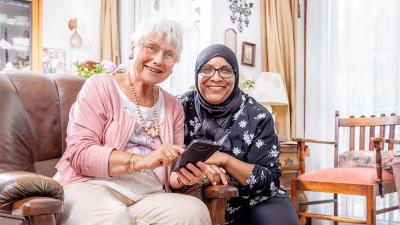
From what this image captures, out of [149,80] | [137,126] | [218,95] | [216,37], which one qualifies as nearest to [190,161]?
[137,126]

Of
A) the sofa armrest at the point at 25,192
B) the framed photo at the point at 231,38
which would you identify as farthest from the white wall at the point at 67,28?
the sofa armrest at the point at 25,192

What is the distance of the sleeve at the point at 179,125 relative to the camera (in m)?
1.85

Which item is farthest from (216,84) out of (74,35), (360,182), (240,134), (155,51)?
(74,35)

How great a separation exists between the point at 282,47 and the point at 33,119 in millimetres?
2726

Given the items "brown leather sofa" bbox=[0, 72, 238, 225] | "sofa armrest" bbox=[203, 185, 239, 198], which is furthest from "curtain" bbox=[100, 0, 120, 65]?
"sofa armrest" bbox=[203, 185, 239, 198]

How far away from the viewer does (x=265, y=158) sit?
1950 millimetres

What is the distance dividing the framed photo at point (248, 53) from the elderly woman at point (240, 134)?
6.33 ft

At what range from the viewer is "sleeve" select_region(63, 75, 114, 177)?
1510 millimetres

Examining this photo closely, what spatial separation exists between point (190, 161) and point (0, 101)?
80cm

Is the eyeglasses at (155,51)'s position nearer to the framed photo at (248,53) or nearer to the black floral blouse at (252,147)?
the black floral blouse at (252,147)

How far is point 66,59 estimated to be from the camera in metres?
5.21

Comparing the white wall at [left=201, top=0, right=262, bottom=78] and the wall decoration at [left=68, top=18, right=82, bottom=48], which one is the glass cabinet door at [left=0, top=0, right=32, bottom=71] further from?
the white wall at [left=201, top=0, right=262, bottom=78]

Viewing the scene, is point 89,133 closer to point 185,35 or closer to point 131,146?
point 131,146

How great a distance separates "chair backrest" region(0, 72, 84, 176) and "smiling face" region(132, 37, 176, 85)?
43 centimetres
